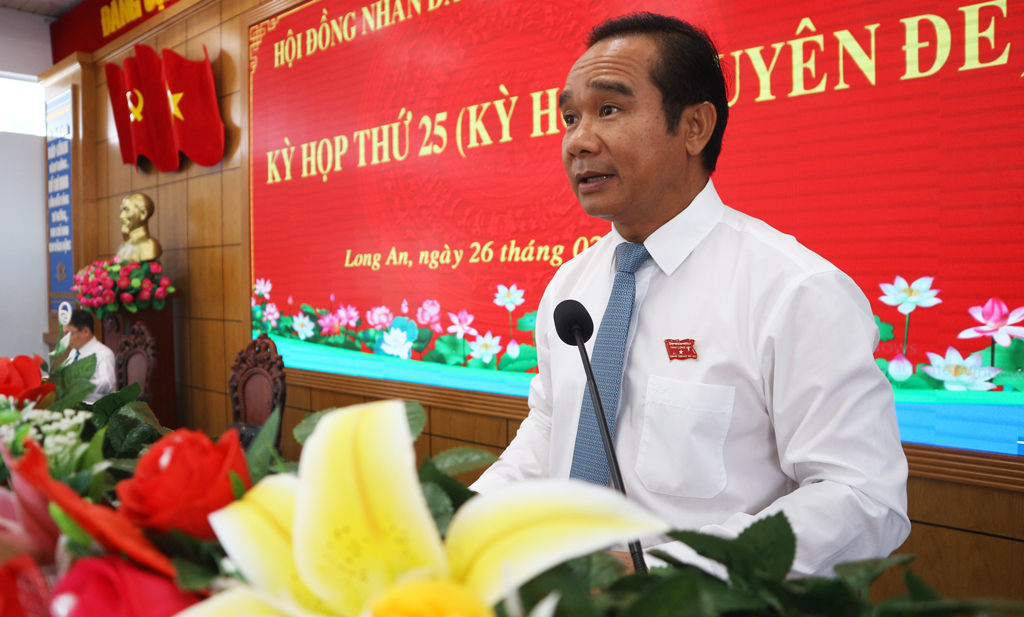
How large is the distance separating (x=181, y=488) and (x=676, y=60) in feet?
3.72

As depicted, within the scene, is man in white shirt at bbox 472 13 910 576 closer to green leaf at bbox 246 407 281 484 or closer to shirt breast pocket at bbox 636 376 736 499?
shirt breast pocket at bbox 636 376 736 499

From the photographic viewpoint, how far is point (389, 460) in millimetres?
323

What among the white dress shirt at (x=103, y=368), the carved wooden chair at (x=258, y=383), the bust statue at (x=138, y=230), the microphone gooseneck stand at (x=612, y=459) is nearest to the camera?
the microphone gooseneck stand at (x=612, y=459)

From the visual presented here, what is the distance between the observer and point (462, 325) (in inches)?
118

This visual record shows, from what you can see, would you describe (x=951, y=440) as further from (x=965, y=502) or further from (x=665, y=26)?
(x=665, y=26)

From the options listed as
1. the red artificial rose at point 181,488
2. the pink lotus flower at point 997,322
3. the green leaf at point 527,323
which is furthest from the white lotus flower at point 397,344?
the red artificial rose at point 181,488

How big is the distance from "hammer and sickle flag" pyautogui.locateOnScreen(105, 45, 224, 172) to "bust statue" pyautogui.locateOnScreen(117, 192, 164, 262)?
328 mm

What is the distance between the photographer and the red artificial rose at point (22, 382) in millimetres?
740

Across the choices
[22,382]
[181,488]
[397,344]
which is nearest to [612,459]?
[181,488]

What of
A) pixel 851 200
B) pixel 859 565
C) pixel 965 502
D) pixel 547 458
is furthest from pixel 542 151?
pixel 859 565

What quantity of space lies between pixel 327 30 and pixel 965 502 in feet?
11.4

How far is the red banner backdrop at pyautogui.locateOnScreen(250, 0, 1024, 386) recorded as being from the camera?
1.77 meters

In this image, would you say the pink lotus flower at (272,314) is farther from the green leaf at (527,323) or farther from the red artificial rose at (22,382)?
the red artificial rose at (22,382)

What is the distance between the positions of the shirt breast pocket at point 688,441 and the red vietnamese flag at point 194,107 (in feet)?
12.8
